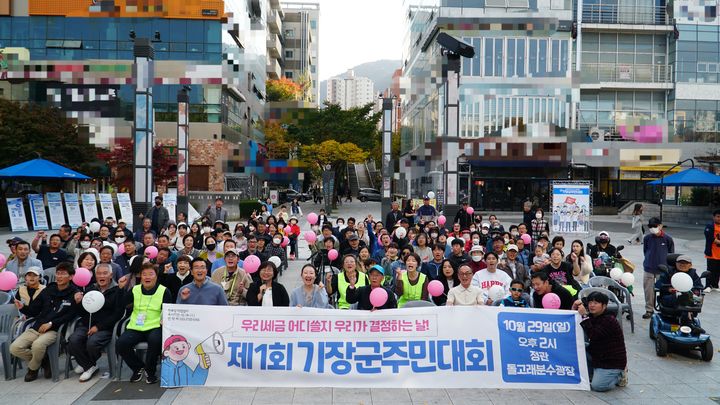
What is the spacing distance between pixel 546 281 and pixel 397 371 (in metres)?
2.18

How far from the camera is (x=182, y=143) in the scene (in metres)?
21.6

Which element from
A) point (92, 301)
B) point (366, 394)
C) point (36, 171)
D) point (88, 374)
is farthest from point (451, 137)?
point (36, 171)

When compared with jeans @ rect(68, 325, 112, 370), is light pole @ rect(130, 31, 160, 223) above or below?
above

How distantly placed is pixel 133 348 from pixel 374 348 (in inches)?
109

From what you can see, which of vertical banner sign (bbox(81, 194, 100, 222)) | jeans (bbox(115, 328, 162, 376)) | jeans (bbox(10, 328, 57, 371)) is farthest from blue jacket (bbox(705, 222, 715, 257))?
vertical banner sign (bbox(81, 194, 100, 222))

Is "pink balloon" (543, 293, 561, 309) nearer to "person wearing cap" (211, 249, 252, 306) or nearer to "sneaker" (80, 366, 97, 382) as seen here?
"person wearing cap" (211, 249, 252, 306)

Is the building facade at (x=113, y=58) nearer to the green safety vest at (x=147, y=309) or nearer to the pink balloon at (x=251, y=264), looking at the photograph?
the pink balloon at (x=251, y=264)

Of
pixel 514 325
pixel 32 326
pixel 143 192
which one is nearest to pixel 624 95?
pixel 143 192

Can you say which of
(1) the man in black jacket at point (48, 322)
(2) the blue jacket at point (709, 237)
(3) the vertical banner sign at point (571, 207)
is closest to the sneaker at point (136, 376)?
(1) the man in black jacket at point (48, 322)

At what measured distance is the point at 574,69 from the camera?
39.1m

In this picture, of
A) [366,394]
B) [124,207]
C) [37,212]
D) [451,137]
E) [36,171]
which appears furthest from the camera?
[124,207]

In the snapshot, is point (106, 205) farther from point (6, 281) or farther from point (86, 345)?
point (86, 345)

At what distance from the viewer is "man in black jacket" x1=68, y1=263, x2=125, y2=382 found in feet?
20.4

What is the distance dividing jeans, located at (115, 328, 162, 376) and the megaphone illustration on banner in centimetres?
47
